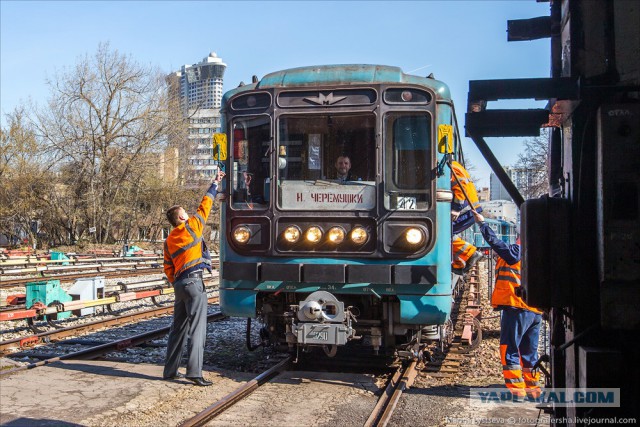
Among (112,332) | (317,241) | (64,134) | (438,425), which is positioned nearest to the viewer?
(438,425)

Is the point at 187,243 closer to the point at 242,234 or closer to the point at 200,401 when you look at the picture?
the point at 242,234

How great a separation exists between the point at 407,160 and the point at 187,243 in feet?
8.10

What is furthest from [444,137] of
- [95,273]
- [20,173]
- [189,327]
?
[20,173]

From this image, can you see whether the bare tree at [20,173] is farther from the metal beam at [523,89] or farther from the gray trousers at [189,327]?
the metal beam at [523,89]

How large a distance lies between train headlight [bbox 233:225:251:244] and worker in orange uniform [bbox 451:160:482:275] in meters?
2.18

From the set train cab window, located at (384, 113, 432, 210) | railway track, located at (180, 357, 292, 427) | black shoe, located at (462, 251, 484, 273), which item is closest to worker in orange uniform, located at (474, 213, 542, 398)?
train cab window, located at (384, 113, 432, 210)

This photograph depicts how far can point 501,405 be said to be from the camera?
6223 mm

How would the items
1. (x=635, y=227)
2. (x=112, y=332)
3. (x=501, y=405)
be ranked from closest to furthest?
(x=635, y=227) < (x=501, y=405) < (x=112, y=332)

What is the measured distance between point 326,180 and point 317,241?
64cm

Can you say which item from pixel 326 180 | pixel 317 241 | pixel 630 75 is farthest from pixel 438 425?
pixel 630 75

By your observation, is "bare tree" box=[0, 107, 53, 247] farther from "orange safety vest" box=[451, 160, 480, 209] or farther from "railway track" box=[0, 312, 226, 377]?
"orange safety vest" box=[451, 160, 480, 209]

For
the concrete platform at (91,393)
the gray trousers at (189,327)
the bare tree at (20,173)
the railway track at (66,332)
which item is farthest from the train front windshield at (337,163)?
the bare tree at (20,173)

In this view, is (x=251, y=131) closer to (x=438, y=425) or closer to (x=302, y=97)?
(x=302, y=97)

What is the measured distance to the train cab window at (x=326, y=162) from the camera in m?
6.71
